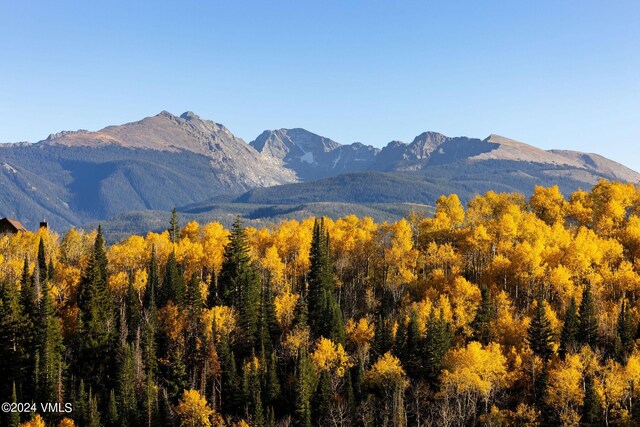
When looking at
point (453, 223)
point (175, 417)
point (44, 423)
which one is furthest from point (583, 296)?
point (44, 423)

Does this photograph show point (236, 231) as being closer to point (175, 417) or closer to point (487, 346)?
point (175, 417)

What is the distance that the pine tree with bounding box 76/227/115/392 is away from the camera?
122 meters

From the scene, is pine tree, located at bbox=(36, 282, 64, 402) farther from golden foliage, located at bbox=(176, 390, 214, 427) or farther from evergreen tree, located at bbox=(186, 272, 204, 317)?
evergreen tree, located at bbox=(186, 272, 204, 317)

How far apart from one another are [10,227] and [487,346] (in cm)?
13995

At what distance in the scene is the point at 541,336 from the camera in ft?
357

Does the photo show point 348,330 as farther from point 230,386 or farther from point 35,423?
point 35,423

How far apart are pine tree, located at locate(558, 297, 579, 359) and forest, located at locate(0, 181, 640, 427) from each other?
9.3 inches

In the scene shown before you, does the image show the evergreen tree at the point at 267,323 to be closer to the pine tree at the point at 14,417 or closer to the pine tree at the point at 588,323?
the pine tree at the point at 14,417

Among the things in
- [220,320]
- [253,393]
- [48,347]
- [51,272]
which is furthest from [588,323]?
[51,272]

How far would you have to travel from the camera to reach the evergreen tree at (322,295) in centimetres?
12099

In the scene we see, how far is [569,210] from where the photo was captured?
15938cm

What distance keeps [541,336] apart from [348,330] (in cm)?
3435

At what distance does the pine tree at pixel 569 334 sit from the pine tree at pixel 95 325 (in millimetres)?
80676

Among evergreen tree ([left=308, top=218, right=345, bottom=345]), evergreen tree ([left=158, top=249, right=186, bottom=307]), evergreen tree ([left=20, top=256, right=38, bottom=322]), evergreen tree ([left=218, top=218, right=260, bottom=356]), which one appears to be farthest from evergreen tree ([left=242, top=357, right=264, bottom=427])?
evergreen tree ([left=20, top=256, right=38, bottom=322])
